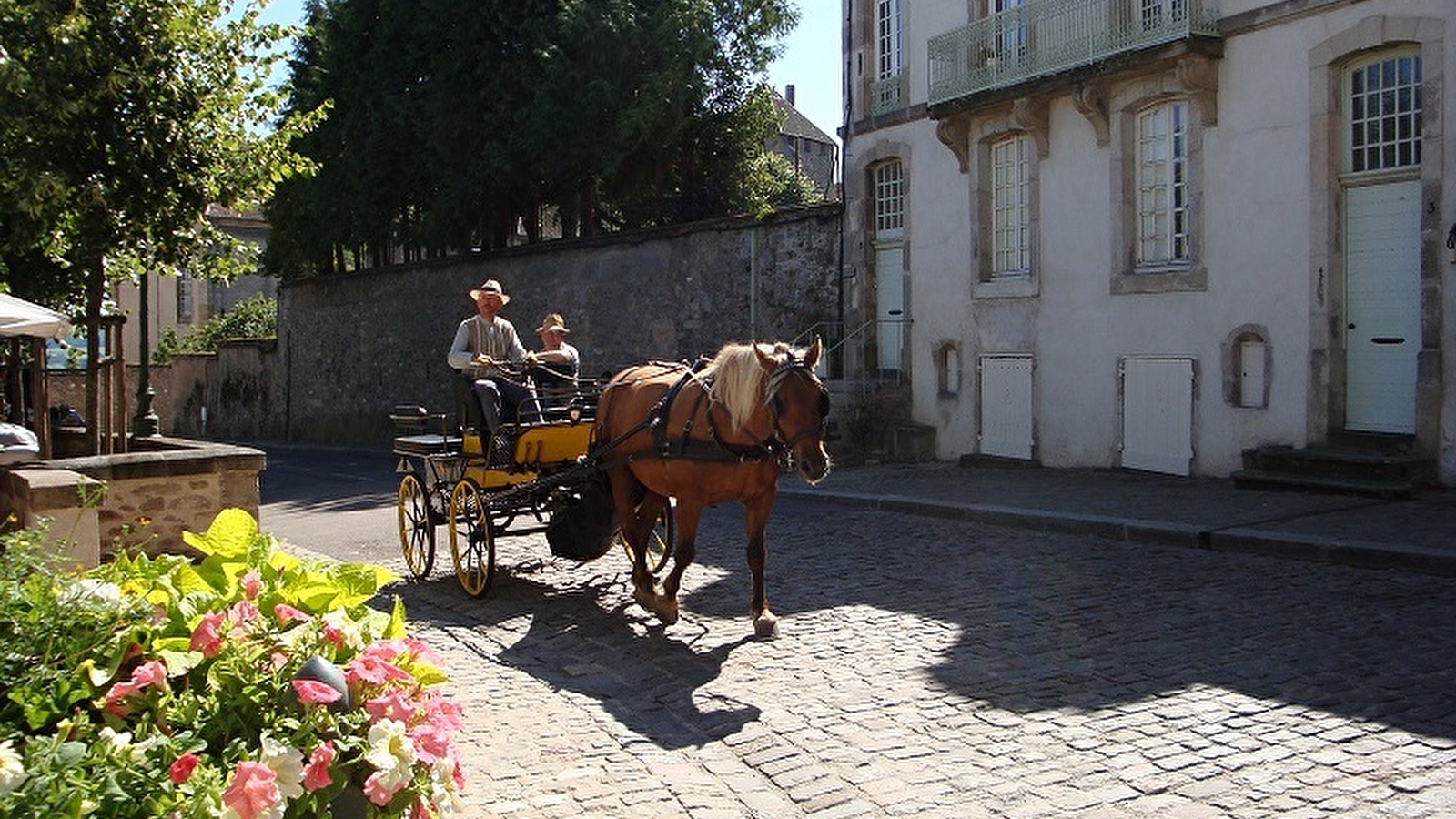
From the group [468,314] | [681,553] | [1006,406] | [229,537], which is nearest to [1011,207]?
[1006,406]

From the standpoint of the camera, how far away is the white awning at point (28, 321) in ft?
31.5

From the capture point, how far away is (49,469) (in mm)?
8695

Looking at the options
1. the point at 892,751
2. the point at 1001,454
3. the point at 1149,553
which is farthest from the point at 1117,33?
the point at 892,751

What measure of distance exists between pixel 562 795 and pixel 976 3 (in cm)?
1530

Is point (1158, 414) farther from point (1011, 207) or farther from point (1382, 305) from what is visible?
point (1011, 207)

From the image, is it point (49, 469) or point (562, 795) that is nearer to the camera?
point (562, 795)

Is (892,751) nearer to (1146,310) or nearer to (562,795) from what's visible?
(562,795)

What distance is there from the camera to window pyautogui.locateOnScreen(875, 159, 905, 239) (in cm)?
1966

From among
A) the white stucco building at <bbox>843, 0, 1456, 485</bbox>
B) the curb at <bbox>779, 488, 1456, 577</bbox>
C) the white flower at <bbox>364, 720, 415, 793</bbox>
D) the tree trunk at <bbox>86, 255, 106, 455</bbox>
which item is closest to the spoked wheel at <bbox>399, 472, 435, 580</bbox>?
the tree trunk at <bbox>86, 255, 106, 455</bbox>

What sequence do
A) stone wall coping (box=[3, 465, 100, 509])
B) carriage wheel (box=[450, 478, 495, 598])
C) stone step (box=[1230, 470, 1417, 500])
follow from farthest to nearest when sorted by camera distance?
stone step (box=[1230, 470, 1417, 500])
carriage wheel (box=[450, 478, 495, 598])
stone wall coping (box=[3, 465, 100, 509])

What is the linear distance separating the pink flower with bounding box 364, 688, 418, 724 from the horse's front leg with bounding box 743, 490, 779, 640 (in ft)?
13.9

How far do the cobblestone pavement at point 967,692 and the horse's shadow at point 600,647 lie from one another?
22 millimetres

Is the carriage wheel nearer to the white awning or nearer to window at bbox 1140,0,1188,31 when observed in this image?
the white awning

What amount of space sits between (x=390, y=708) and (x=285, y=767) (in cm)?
31
